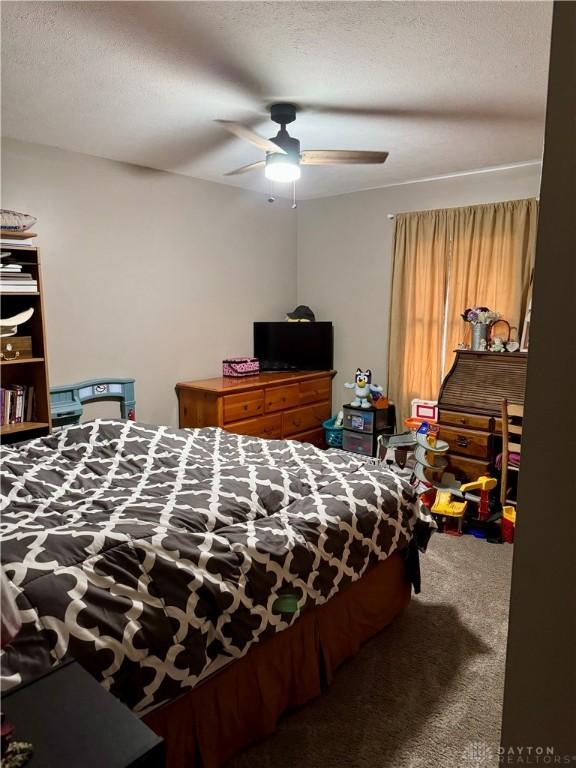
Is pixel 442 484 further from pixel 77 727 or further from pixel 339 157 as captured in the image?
pixel 77 727

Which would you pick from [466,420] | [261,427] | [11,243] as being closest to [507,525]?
[466,420]

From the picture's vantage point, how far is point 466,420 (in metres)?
3.68

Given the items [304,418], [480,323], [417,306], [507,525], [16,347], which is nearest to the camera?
[16,347]

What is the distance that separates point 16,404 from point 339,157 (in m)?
2.47

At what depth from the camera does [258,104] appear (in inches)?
103

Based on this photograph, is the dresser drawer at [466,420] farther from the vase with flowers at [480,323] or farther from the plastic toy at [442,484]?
the vase with flowers at [480,323]

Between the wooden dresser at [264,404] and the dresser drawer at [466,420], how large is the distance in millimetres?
1410

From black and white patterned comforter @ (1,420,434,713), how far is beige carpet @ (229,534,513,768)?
0.40 meters

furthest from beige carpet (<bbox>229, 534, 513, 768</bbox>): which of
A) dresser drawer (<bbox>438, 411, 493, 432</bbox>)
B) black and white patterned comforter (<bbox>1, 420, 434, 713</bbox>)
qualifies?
dresser drawer (<bbox>438, 411, 493, 432</bbox>)

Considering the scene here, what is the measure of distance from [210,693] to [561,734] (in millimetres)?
1260

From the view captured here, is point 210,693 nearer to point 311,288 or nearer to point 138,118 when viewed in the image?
point 138,118

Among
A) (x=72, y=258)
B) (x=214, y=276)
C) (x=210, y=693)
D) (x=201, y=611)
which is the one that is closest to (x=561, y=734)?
(x=201, y=611)

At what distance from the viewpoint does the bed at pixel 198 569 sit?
1.37 meters

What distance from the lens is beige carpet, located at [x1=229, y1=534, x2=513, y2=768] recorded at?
1669mm
